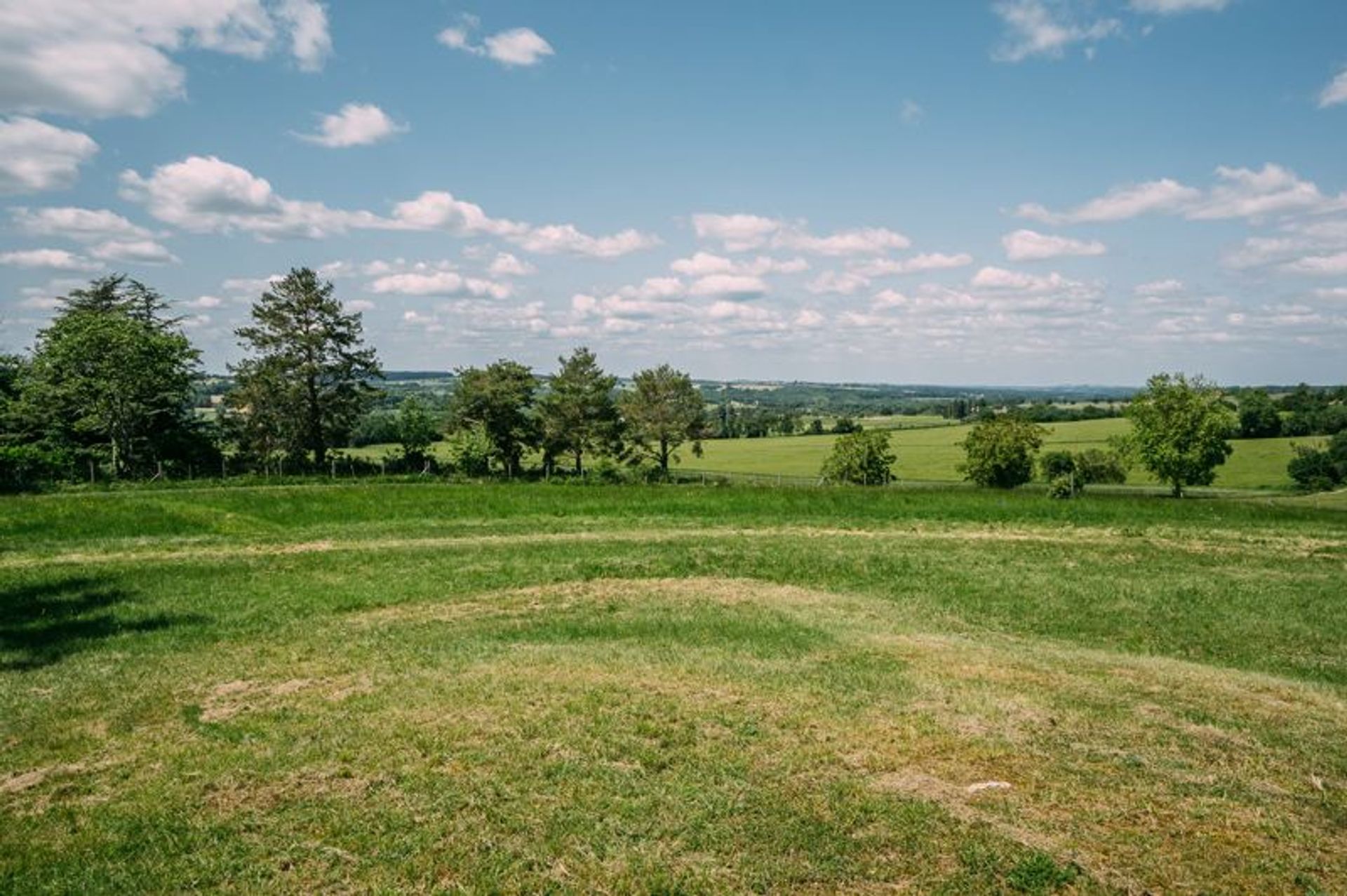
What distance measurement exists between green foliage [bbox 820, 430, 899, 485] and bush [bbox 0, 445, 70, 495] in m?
69.9

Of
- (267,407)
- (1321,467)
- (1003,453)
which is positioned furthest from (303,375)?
(1321,467)

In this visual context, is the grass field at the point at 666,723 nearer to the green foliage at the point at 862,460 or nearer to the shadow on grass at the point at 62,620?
the shadow on grass at the point at 62,620

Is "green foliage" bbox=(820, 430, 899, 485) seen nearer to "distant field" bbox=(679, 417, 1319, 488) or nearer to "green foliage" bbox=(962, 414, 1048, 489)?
"distant field" bbox=(679, 417, 1319, 488)

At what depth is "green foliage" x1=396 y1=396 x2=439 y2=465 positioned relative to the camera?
2680 inches

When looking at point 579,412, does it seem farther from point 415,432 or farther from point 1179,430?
→ point 1179,430

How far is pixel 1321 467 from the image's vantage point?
91.2 metres

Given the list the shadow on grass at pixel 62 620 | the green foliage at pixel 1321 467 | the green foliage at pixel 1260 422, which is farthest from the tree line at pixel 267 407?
the green foliage at pixel 1260 422

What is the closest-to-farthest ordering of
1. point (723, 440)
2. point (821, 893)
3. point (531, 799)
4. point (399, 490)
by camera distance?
1. point (821, 893)
2. point (531, 799)
3. point (399, 490)
4. point (723, 440)

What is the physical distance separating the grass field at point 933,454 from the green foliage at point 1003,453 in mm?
3022

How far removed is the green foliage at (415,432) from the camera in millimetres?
68062

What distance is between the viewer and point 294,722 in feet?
38.2

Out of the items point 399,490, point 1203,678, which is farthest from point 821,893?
point 399,490

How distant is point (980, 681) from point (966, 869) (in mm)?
6506

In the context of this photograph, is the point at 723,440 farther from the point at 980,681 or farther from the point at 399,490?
the point at 980,681
